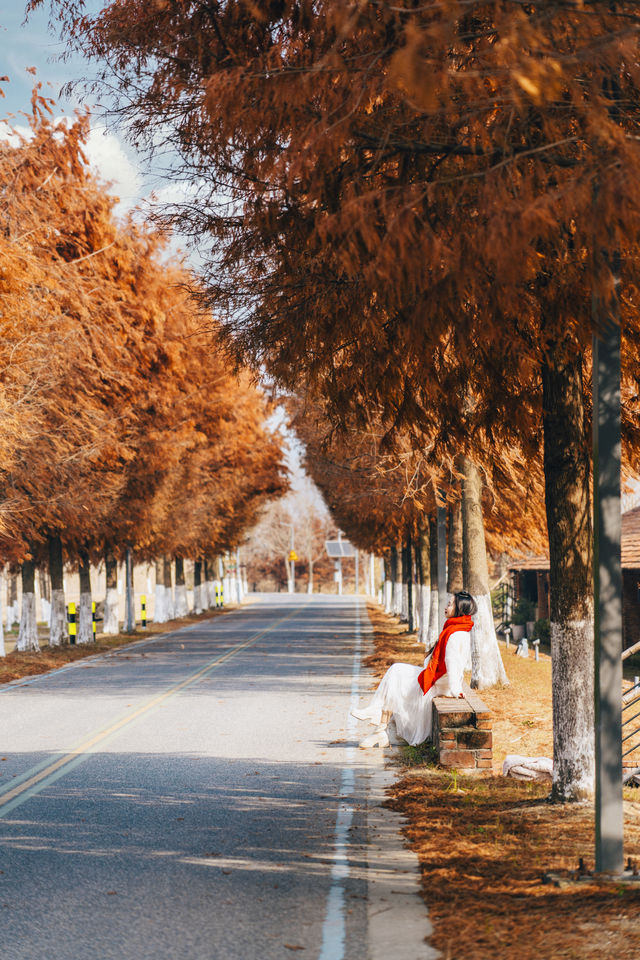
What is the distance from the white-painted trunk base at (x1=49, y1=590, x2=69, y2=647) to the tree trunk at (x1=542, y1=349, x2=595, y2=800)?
24870mm

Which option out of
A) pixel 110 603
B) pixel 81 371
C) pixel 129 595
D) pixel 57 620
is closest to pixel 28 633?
pixel 57 620

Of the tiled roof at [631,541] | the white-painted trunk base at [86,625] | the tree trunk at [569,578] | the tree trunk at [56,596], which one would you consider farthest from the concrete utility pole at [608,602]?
the white-painted trunk base at [86,625]

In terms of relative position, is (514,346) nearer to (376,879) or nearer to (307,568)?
(376,879)

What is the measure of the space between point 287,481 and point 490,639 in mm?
36997

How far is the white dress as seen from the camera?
11.0 metres

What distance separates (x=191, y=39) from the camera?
270 inches

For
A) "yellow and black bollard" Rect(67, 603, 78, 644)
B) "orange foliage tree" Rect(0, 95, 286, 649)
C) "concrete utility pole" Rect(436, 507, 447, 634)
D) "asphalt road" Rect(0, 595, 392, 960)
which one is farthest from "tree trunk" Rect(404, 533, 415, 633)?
"asphalt road" Rect(0, 595, 392, 960)

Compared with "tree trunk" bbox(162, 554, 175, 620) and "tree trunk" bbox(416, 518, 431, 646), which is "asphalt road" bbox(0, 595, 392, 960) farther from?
"tree trunk" bbox(162, 554, 175, 620)

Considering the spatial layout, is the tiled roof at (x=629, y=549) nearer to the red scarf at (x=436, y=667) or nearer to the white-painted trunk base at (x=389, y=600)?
the white-painted trunk base at (x=389, y=600)

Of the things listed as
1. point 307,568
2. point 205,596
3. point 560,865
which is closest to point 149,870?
point 560,865

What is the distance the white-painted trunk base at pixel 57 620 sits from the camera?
103ft

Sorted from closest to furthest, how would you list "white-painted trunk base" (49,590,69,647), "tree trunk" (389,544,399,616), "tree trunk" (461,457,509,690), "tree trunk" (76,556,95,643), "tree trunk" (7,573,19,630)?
"tree trunk" (461,457,509,690) → "white-painted trunk base" (49,590,69,647) → "tree trunk" (76,556,95,643) → "tree trunk" (389,544,399,616) → "tree trunk" (7,573,19,630)

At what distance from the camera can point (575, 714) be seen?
8398 millimetres

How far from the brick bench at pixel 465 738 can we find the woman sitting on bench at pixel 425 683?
69 cm
